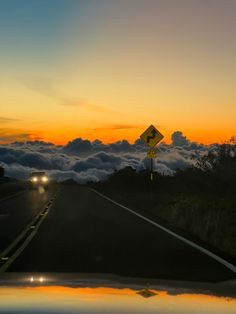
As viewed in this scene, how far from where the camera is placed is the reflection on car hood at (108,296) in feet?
17.2

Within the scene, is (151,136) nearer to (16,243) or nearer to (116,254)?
(16,243)

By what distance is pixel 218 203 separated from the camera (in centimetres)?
2298

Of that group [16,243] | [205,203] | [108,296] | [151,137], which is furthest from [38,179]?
[108,296]

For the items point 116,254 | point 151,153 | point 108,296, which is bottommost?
point 116,254

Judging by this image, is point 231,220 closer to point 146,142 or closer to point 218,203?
point 218,203

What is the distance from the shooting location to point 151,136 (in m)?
36.8

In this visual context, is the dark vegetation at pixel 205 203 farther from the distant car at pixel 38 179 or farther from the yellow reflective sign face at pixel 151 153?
the distant car at pixel 38 179

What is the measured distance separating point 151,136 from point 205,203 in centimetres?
1376

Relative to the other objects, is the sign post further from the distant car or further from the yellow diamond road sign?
the distant car

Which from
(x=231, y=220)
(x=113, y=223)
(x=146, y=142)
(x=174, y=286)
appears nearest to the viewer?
(x=174, y=286)

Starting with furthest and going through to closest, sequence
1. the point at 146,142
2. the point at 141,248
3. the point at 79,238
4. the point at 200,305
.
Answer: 1. the point at 146,142
2. the point at 79,238
3. the point at 141,248
4. the point at 200,305

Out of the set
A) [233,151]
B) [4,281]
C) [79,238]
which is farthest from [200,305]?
[233,151]

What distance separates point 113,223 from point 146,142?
49.7ft

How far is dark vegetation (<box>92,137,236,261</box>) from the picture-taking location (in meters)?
17.5
